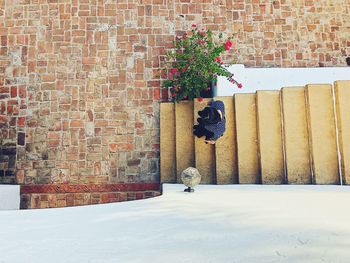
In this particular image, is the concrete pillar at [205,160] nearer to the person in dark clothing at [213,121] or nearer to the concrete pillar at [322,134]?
the person in dark clothing at [213,121]

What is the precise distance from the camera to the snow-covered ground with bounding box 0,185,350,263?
3.93ft

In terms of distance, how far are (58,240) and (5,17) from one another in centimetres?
490

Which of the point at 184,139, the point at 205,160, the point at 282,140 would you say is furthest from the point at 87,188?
the point at 282,140

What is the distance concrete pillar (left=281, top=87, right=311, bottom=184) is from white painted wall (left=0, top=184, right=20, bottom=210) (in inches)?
141

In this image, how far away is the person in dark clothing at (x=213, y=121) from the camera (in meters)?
3.46

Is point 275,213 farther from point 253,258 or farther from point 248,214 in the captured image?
point 253,258

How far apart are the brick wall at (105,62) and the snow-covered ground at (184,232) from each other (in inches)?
99.6

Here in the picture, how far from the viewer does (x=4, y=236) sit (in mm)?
1518

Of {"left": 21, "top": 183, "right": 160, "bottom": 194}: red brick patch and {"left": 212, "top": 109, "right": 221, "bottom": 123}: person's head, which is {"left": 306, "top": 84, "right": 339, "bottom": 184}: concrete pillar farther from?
{"left": 21, "top": 183, "right": 160, "bottom": 194}: red brick patch

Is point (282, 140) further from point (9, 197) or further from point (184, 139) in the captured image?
point (9, 197)

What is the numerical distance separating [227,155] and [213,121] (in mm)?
509

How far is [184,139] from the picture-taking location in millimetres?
3984

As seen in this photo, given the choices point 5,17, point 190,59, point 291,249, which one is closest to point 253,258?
point 291,249

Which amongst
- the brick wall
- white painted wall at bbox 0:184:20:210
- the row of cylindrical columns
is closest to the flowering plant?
the row of cylindrical columns
